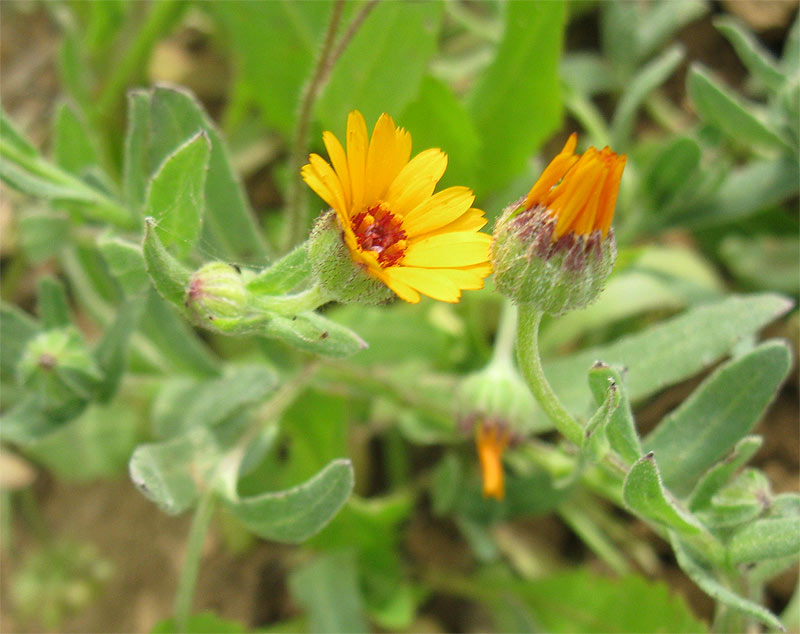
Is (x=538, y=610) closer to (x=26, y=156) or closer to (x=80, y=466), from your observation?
(x=80, y=466)

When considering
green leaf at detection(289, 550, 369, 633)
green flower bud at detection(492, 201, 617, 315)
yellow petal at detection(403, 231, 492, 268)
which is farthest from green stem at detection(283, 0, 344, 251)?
green leaf at detection(289, 550, 369, 633)

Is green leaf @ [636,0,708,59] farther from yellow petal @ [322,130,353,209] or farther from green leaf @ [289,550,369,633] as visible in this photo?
green leaf @ [289,550,369,633]

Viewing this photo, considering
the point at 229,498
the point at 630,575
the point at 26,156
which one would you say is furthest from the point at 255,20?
the point at 630,575

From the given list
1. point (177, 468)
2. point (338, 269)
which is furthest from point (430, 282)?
point (177, 468)

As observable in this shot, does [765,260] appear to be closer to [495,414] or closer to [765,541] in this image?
[495,414]

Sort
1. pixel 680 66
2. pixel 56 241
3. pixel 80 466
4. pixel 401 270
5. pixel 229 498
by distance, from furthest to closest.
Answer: pixel 680 66 < pixel 80 466 < pixel 56 241 < pixel 229 498 < pixel 401 270

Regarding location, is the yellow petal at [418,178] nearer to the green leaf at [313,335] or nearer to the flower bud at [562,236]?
the flower bud at [562,236]

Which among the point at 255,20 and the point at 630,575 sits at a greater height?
the point at 255,20
